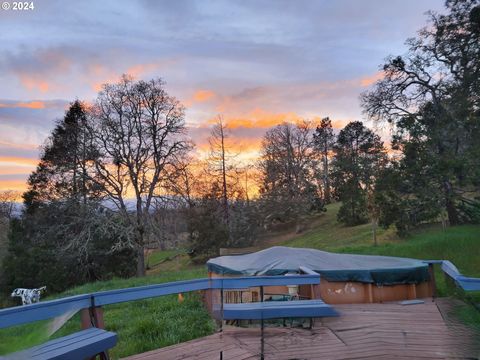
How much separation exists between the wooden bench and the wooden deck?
0.73 m

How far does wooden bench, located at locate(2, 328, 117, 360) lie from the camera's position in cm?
275

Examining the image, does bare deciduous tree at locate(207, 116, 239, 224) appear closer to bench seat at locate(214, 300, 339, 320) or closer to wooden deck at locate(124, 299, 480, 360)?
wooden deck at locate(124, 299, 480, 360)

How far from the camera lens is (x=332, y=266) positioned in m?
7.59

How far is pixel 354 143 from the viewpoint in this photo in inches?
1673

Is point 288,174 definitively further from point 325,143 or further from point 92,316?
point 92,316

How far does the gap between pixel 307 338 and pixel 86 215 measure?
18749 mm

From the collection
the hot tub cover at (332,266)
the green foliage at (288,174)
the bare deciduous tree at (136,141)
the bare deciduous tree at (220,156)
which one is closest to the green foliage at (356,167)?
the green foliage at (288,174)

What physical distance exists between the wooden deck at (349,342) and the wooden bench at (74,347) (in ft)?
2.39

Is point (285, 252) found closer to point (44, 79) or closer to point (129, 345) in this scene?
point (129, 345)

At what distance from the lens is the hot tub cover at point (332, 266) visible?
6.86 meters

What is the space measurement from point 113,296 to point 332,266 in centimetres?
470

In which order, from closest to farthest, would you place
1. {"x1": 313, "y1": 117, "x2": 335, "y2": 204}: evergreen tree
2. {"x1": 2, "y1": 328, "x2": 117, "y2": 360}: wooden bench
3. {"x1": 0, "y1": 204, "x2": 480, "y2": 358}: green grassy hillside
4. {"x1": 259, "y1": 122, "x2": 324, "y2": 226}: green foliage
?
{"x1": 2, "y1": 328, "x2": 117, "y2": 360}: wooden bench → {"x1": 0, "y1": 204, "x2": 480, "y2": 358}: green grassy hillside → {"x1": 259, "y1": 122, "x2": 324, "y2": 226}: green foliage → {"x1": 313, "y1": 117, "x2": 335, "y2": 204}: evergreen tree

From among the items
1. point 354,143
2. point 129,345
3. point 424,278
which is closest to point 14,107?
point 129,345

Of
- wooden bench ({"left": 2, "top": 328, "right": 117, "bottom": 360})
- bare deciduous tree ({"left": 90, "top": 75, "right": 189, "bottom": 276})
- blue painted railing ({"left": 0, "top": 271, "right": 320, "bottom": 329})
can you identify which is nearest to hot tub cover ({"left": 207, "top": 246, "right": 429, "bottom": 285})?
blue painted railing ({"left": 0, "top": 271, "right": 320, "bottom": 329})
